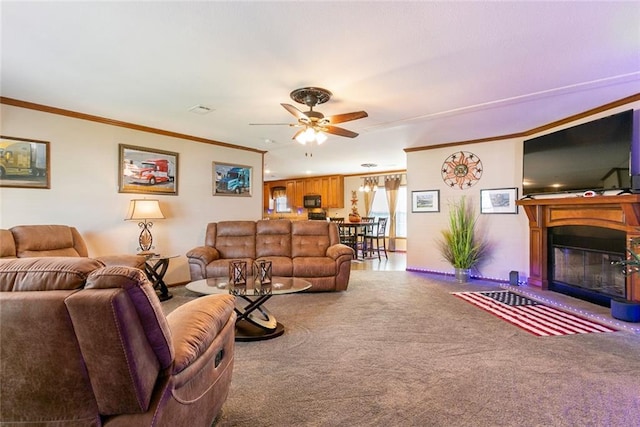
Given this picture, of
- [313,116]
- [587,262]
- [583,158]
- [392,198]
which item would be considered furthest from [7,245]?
[392,198]

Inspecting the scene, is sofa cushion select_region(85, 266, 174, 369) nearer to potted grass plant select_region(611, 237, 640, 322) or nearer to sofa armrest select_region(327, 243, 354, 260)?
sofa armrest select_region(327, 243, 354, 260)

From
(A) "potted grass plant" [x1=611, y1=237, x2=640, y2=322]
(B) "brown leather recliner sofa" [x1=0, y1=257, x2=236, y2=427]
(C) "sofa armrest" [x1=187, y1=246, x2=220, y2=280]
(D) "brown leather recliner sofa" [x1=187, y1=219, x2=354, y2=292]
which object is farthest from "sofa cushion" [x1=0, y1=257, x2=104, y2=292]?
(A) "potted grass plant" [x1=611, y1=237, x2=640, y2=322]

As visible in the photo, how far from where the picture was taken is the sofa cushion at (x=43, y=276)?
979 millimetres

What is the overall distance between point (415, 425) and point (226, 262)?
311 centimetres

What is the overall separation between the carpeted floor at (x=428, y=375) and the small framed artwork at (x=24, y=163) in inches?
119

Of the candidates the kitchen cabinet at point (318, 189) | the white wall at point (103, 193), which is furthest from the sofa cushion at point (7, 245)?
the kitchen cabinet at point (318, 189)

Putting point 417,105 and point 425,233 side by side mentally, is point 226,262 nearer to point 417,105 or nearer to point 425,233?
point 417,105

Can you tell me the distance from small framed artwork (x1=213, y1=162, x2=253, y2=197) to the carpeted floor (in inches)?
111

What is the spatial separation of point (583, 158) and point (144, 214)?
5.28 metres

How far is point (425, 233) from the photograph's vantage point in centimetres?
582

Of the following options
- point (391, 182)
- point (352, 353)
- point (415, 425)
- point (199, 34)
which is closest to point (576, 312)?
point (352, 353)

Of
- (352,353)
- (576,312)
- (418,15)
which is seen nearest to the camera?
(418,15)

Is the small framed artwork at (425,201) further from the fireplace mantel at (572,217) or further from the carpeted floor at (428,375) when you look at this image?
the carpeted floor at (428,375)

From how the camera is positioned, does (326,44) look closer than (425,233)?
Yes
